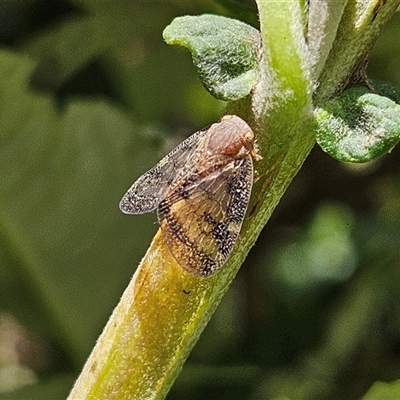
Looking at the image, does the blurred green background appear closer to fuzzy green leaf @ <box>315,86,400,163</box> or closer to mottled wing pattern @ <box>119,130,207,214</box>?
mottled wing pattern @ <box>119,130,207,214</box>

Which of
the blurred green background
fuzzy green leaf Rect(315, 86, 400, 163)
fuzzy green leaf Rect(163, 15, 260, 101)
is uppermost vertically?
fuzzy green leaf Rect(163, 15, 260, 101)

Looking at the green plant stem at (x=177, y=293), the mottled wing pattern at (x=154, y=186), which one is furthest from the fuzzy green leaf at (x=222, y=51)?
the mottled wing pattern at (x=154, y=186)

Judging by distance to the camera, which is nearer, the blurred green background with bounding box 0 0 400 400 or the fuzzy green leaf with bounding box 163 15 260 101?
the fuzzy green leaf with bounding box 163 15 260 101

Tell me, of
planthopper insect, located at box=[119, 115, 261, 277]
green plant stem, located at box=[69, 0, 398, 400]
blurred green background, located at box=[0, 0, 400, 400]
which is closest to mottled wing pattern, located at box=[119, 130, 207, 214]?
planthopper insect, located at box=[119, 115, 261, 277]

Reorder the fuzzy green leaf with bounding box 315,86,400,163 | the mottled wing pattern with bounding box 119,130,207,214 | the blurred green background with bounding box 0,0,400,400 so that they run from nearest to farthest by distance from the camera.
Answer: the fuzzy green leaf with bounding box 315,86,400,163, the mottled wing pattern with bounding box 119,130,207,214, the blurred green background with bounding box 0,0,400,400

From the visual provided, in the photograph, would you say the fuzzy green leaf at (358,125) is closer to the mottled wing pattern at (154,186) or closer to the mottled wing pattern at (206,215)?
the mottled wing pattern at (206,215)

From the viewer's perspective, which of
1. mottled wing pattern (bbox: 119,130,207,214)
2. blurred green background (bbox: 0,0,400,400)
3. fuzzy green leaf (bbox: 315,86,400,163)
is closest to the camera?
fuzzy green leaf (bbox: 315,86,400,163)

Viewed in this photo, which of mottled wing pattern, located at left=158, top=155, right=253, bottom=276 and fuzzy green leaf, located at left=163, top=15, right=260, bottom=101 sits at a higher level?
fuzzy green leaf, located at left=163, top=15, right=260, bottom=101

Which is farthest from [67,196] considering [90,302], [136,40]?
[136,40]
